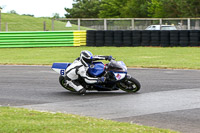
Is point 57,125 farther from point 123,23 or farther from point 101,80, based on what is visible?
point 123,23

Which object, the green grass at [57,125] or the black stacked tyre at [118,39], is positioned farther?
the black stacked tyre at [118,39]

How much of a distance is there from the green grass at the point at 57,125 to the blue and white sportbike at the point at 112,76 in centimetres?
292

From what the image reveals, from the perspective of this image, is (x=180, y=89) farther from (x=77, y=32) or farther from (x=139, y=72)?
(x=77, y=32)

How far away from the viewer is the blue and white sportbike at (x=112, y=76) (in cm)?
1077

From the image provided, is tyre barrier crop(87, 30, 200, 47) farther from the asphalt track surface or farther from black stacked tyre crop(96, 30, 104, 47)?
the asphalt track surface

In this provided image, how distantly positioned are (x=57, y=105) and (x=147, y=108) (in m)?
1.96

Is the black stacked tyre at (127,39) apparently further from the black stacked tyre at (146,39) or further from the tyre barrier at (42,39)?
the tyre barrier at (42,39)

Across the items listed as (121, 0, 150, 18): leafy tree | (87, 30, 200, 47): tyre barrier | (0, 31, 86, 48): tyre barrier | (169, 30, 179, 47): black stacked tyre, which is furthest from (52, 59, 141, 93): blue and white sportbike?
(121, 0, 150, 18): leafy tree

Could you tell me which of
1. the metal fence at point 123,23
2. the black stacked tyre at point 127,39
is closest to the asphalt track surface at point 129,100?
the black stacked tyre at point 127,39

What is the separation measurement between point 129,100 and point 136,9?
265ft

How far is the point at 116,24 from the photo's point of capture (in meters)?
32.0

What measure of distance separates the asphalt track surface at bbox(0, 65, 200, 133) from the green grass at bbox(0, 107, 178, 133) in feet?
2.29

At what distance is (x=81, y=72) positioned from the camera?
11.1 m

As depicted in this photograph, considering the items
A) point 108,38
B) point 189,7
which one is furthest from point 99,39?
point 189,7
